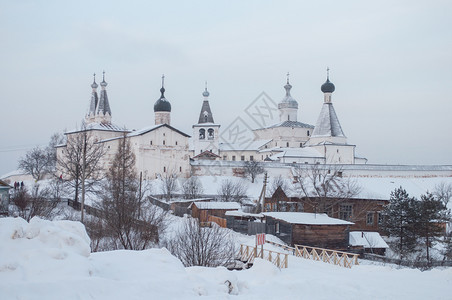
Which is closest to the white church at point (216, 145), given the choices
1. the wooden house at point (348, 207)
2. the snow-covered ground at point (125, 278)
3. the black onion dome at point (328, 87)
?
the black onion dome at point (328, 87)

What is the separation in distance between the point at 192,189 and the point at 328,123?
23949 millimetres

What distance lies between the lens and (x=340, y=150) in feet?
169

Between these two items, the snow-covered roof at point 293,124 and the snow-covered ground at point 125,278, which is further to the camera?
the snow-covered roof at point 293,124

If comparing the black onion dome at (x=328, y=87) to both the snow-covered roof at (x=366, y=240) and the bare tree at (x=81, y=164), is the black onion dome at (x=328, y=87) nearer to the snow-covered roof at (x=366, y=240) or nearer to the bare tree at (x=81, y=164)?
the bare tree at (x=81, y=164)

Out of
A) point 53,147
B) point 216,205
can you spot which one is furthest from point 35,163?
point 216,205

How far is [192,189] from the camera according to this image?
34375mm

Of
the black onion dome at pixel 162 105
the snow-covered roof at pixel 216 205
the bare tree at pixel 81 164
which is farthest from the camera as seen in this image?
the black onion dome at pixel 162 105

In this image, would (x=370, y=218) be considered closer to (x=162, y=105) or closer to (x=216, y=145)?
(x=162, y=105)

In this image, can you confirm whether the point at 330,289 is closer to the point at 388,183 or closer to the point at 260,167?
the point at 388,183

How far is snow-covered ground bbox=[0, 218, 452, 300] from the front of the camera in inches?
248

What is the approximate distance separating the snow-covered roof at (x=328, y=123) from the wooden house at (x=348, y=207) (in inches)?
991

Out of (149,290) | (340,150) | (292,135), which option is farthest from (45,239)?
(292,135)

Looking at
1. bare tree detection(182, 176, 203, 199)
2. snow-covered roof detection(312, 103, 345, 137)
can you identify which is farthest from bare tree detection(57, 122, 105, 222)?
snow-covered roof detection(312, 103, 345, 137)

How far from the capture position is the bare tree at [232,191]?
33800mm
